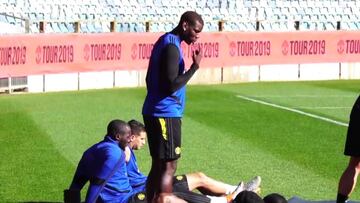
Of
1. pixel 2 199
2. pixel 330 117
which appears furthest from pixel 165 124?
pixel 330 117

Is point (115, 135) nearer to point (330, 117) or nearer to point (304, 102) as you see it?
point (330, 117)

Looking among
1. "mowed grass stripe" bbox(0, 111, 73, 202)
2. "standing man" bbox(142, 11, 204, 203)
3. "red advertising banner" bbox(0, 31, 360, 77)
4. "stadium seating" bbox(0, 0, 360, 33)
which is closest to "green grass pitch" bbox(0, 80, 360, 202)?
"mowed grass stripe" bbox(0, 111, 73, 202)

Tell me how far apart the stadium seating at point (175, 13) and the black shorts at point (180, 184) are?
68.5 ft

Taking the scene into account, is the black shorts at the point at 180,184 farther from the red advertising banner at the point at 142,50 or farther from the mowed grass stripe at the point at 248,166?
the red advertising banner at the point at 142,50

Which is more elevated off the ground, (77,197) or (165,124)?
(165,124)

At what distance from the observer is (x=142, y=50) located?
27078 mm

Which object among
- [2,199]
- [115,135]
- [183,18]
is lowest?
[2,199]

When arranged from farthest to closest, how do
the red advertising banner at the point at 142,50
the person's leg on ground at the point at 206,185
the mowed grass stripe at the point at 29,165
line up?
the red advertising banner at the point at 142,50
the mowed grass stripe at the point at 29,165
the person's leg on ground at the point at 206,185

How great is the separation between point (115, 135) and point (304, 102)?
13.5m

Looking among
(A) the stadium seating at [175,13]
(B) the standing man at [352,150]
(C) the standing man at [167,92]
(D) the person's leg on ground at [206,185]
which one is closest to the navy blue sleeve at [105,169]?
(C) the standing man at [167,92]

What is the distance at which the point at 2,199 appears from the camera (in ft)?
34.8

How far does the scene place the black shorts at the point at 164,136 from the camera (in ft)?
26.5

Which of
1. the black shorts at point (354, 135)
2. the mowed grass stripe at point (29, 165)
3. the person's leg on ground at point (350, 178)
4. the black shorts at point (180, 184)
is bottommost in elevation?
the mowed grass stripe at point (29, 165)

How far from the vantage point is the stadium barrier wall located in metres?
24.8
